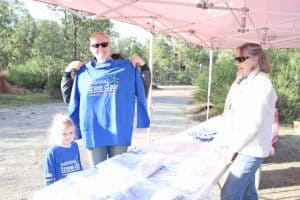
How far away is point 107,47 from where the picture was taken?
3.45 meters

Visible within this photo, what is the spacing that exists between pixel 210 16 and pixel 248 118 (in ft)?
Result: 8.43

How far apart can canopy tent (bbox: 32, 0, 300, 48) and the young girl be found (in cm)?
160

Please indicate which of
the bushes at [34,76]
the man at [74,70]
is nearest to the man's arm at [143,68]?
the man at [74,70]

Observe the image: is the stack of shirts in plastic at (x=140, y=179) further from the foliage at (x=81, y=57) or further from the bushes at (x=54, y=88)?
the bushes at (x=54, y=88)

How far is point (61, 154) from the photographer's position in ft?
9.54

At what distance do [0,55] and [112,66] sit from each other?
2677cm

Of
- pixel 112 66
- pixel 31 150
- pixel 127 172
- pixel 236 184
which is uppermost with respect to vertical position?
pixel 112 66

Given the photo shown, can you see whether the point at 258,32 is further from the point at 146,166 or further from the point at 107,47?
the point at 146,166

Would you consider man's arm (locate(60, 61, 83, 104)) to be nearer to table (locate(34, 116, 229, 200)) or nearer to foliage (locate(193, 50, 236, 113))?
table (locate(34, 116, 229, 200))

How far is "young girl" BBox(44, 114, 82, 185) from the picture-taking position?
2.85m

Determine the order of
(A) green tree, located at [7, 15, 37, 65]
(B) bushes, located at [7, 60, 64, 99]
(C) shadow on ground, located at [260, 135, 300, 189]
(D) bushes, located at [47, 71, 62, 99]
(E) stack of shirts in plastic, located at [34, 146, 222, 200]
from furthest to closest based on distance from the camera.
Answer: (A) green tree, located at [7, 15, 37, 65], (B) bushes, located at [7, 60, 64, 99], (D) bushes, located at [47, 71, 62, 99], (C) shadow on ground, located at [260, 135, 300, 189], (E) stack of shirts in plastic, located at [34, 146, 222, 200]

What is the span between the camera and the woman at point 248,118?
2.90 metres

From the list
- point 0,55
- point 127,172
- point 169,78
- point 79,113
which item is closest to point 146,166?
point 127,172

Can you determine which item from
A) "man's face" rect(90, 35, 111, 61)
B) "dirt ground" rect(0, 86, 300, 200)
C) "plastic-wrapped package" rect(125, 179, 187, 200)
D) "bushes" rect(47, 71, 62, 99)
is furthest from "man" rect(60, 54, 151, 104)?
"bushes" rect(47, 71, 62, 99)
